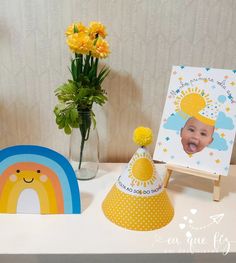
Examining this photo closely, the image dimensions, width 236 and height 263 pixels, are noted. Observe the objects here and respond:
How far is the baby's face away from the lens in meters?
0.83

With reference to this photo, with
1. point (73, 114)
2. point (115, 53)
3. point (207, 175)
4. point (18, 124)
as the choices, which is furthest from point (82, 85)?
point (207, 175)

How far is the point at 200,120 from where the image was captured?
0.84 m

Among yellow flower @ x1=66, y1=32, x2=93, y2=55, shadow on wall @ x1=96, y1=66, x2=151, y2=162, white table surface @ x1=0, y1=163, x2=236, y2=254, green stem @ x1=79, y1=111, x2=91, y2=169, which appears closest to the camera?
white table surface @ x1=0, y1=163, x2=236, y2=254

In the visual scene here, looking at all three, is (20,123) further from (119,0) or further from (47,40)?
(119,0)

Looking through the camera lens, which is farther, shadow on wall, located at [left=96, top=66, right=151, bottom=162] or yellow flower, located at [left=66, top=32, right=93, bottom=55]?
shadow on wall, located at [left=96, top=66, right=151, bottom=162]

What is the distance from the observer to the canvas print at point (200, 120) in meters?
0.81

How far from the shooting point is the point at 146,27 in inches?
38.1

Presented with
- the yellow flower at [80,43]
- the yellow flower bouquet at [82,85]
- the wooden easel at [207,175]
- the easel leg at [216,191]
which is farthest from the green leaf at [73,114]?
the easel leg at [216,191]

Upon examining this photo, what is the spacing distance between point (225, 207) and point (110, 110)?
20.0 inches

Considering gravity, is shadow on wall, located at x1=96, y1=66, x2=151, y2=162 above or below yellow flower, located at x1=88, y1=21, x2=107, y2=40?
below

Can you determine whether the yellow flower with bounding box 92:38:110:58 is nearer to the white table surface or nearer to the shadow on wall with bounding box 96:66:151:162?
the shadow on wall with bounding box 96:66:151:162

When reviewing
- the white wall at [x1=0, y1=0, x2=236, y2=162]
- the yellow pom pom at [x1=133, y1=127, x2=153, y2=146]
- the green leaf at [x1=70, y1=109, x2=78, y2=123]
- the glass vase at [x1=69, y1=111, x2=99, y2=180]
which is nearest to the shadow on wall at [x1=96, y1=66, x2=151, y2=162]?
the white wall at [x1=0, y1=0, x2=236, y2=162]

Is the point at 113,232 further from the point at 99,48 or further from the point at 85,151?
the point at 99,48

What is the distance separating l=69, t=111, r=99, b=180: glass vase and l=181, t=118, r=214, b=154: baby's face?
30 cm
